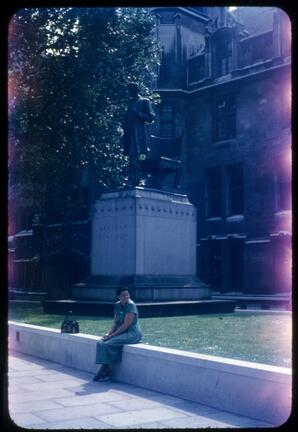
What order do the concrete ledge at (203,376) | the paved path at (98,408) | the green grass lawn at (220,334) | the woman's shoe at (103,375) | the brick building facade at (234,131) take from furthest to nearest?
1. the brick building facade at (234,131)
2. the woman's shoe at (103,375)
3. the green grass lawn at (220,334)
4. the paved path at (98,408)
5. the concrete ledge at (203,376)

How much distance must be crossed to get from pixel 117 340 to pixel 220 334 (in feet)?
9.47

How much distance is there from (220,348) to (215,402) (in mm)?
2097

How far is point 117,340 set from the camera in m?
8.52

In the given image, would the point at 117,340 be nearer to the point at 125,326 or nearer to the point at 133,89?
the point at 125,326

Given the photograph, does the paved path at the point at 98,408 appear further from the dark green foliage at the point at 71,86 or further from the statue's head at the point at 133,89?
the dark green foliage at the point at 71,86

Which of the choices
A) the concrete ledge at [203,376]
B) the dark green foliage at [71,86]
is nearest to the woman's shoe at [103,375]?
the concrete ledge at [203,376]

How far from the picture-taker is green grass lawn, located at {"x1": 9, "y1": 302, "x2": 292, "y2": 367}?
8.30 metres

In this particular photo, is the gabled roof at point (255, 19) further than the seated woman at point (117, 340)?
Yes

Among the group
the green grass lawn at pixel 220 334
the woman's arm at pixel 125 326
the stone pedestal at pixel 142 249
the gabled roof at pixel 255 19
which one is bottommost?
the green grass lawn at pixel 220 334

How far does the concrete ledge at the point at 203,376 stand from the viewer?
18.9 feet

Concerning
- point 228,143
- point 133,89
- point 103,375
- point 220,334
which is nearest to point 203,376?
point 103,375

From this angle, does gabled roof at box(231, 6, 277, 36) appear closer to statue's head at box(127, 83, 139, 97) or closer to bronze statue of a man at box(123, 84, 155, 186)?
statue's head at box(127, 83, 139, 97)

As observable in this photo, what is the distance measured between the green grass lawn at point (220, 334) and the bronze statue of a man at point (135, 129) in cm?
457

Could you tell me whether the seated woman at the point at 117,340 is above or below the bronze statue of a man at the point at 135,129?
below
